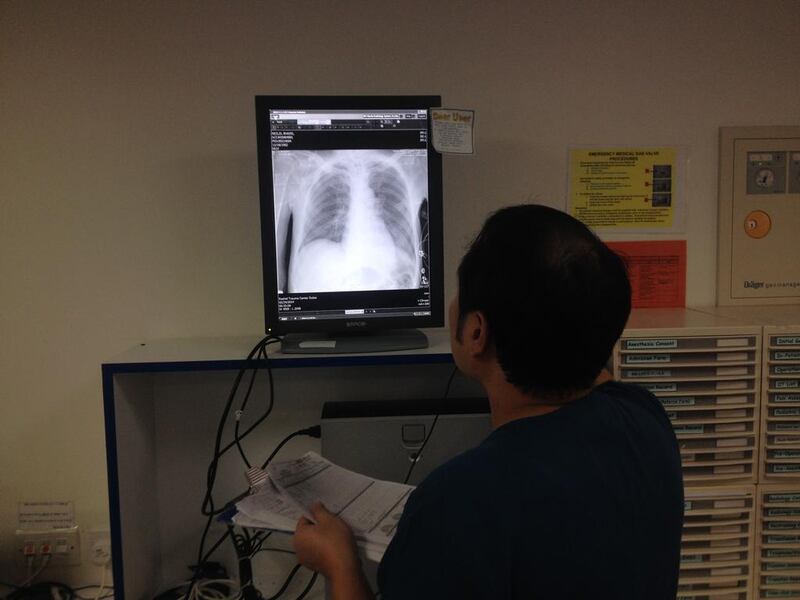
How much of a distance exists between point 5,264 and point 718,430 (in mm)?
1771

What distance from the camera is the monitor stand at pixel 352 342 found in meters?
1.22

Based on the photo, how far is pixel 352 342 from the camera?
1.25m

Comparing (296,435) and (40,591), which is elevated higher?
(296,435)

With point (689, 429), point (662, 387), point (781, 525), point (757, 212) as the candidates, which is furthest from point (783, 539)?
point (757, 212)

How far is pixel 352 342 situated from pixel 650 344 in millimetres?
654

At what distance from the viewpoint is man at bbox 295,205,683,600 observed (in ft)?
1.93

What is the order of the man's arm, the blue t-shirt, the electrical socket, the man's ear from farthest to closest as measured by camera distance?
1. the electrical socket
2. the man's arm
3. the man's ear
4. the blue t-shirt

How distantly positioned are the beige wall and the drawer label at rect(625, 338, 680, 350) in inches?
19.4

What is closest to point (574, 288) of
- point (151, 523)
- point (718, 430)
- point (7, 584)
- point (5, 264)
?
point (718, 430)

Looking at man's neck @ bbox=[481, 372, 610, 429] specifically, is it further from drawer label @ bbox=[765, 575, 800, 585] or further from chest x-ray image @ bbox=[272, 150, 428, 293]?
drawer label @ bbox=[765, 575, 800, 585]

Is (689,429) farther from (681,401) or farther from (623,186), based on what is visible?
(623,186)

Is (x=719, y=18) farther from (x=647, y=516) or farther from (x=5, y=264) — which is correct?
(x=5, y=264)

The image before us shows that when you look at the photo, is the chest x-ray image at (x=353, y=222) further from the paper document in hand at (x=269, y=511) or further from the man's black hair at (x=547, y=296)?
the man's black hair at (x=547, y=296)

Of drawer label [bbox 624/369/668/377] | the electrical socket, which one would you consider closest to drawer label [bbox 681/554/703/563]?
drawer label [bbox 624/369/668/377]
